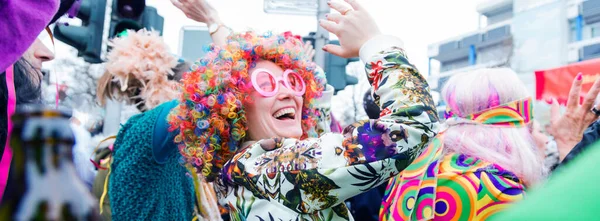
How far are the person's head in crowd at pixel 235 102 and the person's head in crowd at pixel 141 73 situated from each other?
0.92 meters

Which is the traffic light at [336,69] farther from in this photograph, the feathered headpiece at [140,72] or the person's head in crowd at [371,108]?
the feathered headpiece at [140,72]

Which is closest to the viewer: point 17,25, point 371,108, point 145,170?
point 17,25

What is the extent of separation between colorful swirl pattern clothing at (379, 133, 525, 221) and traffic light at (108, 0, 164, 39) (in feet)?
11.0

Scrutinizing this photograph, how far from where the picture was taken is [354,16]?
5.62 ft

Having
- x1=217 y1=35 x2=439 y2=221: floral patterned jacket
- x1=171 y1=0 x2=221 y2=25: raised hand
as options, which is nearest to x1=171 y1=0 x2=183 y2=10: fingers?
x1=171 y1=0 x2=221 y2=25: raised hand

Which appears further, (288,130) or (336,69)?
(336,69)

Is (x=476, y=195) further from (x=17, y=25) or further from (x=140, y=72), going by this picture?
(x=140, y=72)

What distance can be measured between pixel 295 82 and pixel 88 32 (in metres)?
3.29

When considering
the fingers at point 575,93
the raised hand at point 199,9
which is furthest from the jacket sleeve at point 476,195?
the raised hand at point 199,9

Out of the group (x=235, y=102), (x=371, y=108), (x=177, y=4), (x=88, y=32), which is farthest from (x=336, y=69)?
(x=235, y=102)

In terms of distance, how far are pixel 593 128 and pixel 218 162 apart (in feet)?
5.03

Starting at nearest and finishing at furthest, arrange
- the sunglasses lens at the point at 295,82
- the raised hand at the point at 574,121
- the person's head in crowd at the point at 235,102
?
1. the person's head in crowd at the point at 235,102
2. the sunglasses lens at the point at 295,82
3. the raised hand at the point at 574,121

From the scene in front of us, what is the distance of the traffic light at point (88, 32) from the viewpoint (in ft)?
14.8

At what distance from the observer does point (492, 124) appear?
7.67ft
